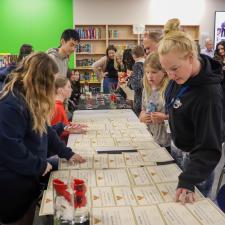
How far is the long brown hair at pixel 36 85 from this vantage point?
5.65 ft

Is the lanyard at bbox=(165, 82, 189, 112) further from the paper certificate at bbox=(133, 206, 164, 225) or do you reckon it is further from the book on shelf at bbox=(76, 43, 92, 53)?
the book on shelf at bbox=(76, 43, 92, 53)

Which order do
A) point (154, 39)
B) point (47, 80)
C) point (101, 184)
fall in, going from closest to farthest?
point (101, 184) → point (47, 80) → point (154, 39)

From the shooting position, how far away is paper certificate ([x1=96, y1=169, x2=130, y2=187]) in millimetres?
1563

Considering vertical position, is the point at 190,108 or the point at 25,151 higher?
the point at 190,108

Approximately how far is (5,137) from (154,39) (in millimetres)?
2124

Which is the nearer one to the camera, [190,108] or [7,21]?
[190,108]

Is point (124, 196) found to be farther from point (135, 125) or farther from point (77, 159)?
point (135, 125)

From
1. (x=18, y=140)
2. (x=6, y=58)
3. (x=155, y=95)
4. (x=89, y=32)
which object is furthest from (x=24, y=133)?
(x=89, y=32)

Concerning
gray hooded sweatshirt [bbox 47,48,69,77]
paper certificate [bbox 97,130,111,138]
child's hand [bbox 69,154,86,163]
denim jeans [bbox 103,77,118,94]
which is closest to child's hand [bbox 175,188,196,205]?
child's hand [bbox 69,154,86,163]

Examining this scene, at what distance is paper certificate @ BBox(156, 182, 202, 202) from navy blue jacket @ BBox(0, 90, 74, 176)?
0.65 m

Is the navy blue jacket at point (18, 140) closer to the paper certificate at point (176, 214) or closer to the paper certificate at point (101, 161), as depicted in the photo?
the paper certificate at point (101, 161)

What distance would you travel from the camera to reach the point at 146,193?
4.72 feet

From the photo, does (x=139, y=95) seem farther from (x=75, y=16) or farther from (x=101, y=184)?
(x=75, y=16)

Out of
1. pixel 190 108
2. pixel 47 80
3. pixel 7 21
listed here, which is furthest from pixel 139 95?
pixel 7 21
